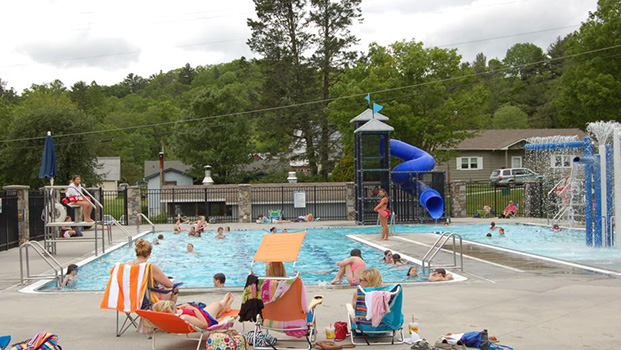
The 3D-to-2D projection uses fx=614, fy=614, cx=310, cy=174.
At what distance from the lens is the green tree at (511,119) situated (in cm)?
7319

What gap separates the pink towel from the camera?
286 inches

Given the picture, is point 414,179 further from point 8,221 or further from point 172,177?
point 172,177

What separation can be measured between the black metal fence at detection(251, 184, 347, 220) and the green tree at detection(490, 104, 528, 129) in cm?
4268

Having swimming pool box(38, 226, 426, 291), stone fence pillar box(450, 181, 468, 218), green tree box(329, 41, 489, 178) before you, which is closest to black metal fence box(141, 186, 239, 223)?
green tree box(329, 41, 489, 178)

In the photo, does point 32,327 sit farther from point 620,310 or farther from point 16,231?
point 16,231

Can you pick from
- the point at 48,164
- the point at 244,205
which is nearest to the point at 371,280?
the point at 48,164

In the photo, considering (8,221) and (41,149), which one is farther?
(41,149)

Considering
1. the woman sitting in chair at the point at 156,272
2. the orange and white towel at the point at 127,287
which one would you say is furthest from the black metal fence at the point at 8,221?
the orange and white towel at the point at 127,287

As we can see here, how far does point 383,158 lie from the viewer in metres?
28.4

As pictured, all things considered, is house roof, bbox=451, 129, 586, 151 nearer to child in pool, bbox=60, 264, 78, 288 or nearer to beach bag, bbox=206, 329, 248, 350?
child in pool, bbox=60, 264, 78, 288

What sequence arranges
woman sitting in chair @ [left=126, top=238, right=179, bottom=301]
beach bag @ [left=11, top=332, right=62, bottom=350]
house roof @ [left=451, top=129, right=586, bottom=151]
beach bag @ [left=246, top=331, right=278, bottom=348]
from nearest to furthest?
beach bag @ [left=11, top=332, right=62, bottom=350], beach bag @ [left=246, top=331, right=278, bottom=348], woman sitting in chair @ [left=126, top=238, right=179, bottom=301], house roof @ [left=451, top=129, right=586, bottom=151]

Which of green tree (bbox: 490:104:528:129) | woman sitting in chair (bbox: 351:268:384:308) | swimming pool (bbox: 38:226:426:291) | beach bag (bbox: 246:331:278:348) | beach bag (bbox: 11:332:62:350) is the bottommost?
swimming pool (bbox: 38:226:426:291)

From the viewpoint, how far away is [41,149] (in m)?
52.8

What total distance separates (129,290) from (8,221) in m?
14.0
